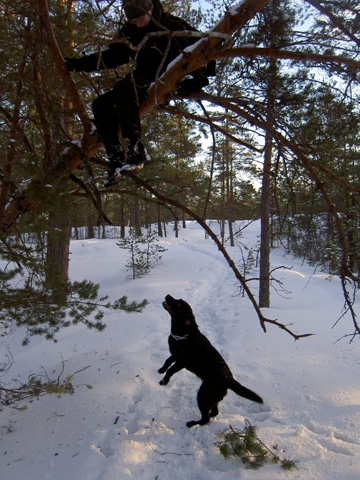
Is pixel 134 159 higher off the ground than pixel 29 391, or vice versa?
pixel 134 159

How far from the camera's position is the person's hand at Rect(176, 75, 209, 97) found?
2267 millimetres

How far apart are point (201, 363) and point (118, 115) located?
253 cm

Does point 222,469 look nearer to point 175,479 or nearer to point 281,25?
point 175,479

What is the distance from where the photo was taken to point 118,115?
7.06 ft

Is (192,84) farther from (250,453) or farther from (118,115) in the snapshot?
(250,453)

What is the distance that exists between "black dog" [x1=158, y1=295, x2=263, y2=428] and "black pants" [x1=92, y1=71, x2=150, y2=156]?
71.3 inches

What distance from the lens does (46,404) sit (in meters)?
3.42

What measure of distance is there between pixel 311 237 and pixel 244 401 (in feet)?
7.33

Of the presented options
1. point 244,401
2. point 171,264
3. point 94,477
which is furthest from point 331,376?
point 171,264

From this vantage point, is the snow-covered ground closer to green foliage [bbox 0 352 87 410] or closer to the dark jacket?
green foliage [bbox 0 352 87 410]

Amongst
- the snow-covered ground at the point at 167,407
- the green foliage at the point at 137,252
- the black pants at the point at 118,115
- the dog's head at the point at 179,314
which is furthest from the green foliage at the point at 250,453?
the green foliage at the point at 137,252

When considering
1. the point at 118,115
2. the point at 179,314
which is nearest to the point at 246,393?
the point at 179,314

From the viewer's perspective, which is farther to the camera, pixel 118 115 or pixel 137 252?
pixel 137 252

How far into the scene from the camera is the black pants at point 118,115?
2.04 meters
